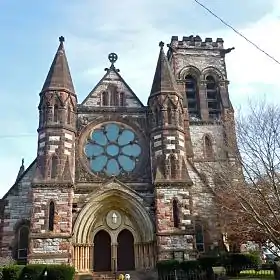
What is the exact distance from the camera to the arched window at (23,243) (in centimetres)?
2265

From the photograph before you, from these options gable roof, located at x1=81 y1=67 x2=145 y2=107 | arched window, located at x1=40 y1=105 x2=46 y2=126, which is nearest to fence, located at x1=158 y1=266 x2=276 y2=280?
arched window, located at x1=40 y1=105 x2=46 y2=126

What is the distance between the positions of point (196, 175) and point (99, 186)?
6417mm

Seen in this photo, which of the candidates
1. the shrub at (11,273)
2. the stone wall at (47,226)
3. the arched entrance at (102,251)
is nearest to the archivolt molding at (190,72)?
the arched entrance at (102,251)

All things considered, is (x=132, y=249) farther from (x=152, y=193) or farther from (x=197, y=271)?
(x=197, y=271)

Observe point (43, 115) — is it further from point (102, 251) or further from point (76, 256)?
point (102, 251)

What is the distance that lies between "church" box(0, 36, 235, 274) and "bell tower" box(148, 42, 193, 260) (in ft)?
0.18

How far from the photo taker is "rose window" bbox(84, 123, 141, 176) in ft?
82.0

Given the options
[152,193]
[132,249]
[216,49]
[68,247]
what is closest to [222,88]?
[216,49]

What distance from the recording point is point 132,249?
23.7 m

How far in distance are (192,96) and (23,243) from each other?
17054 mm

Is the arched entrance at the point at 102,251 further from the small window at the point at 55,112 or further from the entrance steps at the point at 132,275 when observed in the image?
the small window at the point at 55,112

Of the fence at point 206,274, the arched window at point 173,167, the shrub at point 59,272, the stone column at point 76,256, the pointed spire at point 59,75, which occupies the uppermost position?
the pointed spire at point 59,75

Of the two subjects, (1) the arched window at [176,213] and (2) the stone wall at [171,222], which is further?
(1) the arched window at [176,213]

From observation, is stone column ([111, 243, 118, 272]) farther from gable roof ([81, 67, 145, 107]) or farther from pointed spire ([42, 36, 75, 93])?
pointed spire ([42, 36, 75, 93])
